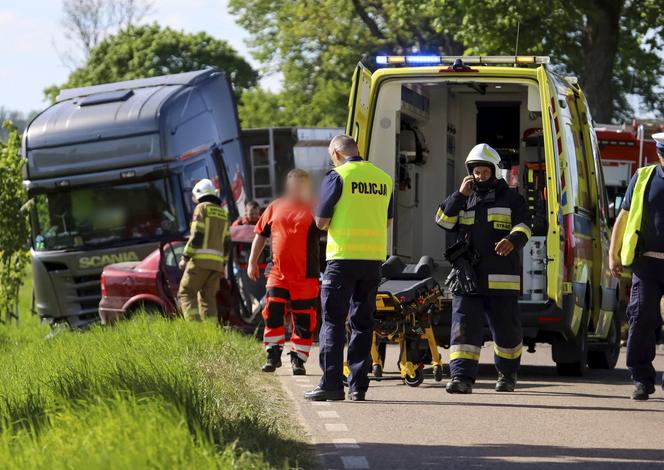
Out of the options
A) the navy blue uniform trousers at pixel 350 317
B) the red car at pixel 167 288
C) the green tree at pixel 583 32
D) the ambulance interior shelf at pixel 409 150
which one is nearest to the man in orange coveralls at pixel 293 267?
the ambulance interior shelf at pixel 409 150

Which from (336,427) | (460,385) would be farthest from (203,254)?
(336,427)

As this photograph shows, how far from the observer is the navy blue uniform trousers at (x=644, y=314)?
11.4 meters

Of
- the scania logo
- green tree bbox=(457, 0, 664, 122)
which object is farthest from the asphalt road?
green tree bbox=(457, 0, 664, 122)

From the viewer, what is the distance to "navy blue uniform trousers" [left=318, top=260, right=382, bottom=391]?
1126 centimetres

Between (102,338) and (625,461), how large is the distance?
666 centimetres

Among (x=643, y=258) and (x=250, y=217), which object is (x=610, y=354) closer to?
(x=643, y=258)

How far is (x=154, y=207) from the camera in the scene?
21828mm

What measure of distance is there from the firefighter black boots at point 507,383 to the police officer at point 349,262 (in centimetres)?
111

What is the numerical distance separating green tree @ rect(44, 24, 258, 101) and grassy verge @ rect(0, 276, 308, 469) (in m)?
55.3

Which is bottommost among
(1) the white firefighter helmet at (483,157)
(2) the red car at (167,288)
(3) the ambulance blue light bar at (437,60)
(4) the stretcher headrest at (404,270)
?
(2) the red car at (167,288)

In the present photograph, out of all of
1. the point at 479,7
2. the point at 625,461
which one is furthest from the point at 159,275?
the point at 479,7

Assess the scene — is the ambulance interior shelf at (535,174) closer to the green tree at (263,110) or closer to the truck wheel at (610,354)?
the truck wheel at (610,354)

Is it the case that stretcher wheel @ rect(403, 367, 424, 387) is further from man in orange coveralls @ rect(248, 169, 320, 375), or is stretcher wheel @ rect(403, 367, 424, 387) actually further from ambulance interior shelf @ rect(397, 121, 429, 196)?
ambulance interior shelf @ rect(397, 121, 429, 196)

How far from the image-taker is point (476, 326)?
11531 millimetres
